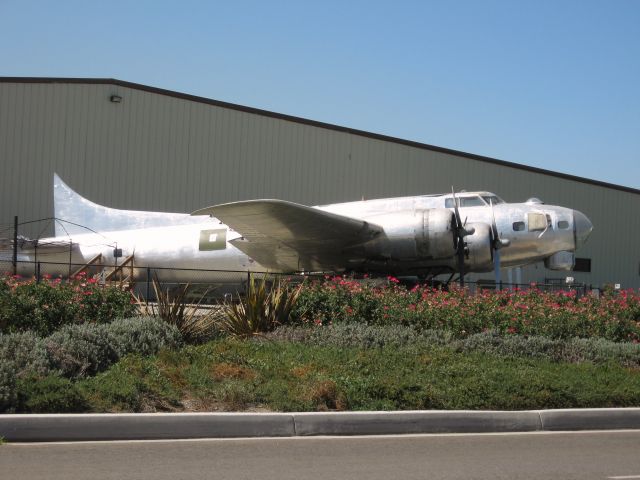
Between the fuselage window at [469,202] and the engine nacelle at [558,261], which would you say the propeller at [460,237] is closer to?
the fuselage window at [469,202]

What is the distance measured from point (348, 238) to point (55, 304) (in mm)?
8107

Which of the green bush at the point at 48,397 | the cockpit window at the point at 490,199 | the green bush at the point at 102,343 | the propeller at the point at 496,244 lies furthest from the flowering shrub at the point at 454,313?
the green bush at the point at 48,397

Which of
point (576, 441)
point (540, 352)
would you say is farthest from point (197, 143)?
point (576, 441)

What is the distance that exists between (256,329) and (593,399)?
6.49 m

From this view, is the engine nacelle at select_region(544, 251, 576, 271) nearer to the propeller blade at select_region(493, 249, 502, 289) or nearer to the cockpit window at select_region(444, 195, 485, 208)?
the propeller blade at select_region(493, 249, 502, 289)

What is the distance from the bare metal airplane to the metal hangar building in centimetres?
420

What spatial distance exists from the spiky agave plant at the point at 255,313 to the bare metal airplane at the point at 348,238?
2747mm

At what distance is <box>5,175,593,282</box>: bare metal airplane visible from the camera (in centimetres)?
1833

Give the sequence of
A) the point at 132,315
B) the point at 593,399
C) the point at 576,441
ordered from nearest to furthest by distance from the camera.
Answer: the point at 576,441, the point at 593,399, the point at 132,315

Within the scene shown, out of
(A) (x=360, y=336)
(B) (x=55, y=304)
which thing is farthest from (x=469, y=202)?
(B) (x=55, y=304)

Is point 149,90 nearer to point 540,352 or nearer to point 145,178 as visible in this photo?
point 145,178

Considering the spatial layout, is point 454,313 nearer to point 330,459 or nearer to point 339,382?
point 339,382

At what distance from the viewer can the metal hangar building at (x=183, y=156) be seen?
86.2 ft

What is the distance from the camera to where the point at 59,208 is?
2416cm
